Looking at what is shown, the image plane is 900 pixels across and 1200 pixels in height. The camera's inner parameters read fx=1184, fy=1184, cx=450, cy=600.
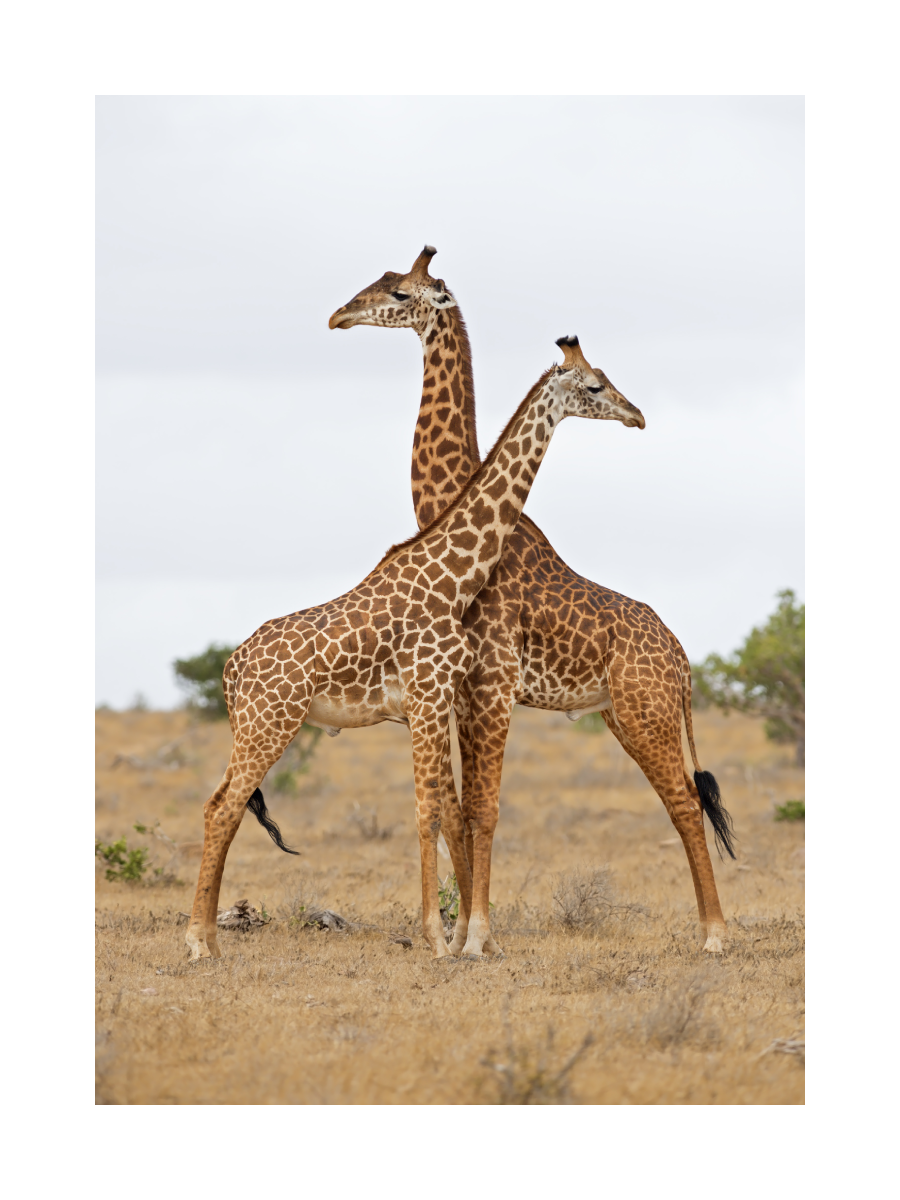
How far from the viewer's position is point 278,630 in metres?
8.57

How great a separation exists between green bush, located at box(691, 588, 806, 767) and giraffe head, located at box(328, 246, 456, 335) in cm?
1295

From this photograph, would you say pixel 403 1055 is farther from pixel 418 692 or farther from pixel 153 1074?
pixel 418 692

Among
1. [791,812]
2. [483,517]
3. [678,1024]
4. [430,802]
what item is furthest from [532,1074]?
[791,812]

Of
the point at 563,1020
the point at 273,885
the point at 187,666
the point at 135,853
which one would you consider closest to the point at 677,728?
the point at 563,1020

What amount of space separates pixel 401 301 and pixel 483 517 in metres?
2.01

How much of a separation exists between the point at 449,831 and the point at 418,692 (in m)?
1.32

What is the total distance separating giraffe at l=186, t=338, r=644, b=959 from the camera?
326 inches

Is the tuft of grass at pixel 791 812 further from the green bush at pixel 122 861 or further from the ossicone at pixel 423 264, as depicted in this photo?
the ossicone at pixel 423 264

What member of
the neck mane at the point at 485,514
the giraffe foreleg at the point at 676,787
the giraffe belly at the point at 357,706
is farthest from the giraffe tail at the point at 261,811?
the giraffe foreleg at the point at 676,787

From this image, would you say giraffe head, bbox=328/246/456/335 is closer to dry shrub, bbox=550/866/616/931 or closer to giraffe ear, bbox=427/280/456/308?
giraffe ear, bbox=427/280/456/308

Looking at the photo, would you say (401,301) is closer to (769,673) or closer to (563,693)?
(563,693)

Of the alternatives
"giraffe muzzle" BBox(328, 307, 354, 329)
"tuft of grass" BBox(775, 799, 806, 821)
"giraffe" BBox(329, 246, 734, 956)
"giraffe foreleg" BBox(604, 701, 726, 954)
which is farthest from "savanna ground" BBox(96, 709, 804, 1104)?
"giraffe muzzle" BBox(328, 307, 354, 329)

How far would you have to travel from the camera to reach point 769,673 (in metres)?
21.4

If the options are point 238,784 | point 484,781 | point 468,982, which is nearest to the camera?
point 468,982
